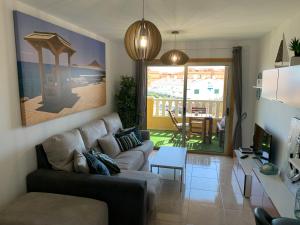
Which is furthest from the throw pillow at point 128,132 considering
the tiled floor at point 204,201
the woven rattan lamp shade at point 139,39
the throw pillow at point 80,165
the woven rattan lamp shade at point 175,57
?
the woven rattan lamp shade at point 139,39

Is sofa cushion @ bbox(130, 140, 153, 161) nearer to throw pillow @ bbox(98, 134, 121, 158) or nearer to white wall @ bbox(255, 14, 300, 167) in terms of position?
throw pillow @ bbox(98, 134, 121, 158)

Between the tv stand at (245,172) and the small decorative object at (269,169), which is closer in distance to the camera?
the small decorative object at (269,169)

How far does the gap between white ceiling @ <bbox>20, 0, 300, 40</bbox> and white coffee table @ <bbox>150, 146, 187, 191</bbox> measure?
82.2 inches

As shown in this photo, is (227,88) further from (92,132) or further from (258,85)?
(92,132)

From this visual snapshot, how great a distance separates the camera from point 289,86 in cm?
187

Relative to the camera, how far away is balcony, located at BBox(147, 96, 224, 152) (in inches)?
Result: 216

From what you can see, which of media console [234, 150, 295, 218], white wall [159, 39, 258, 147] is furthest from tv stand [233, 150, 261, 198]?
white wall [159, 39, 258, 147]

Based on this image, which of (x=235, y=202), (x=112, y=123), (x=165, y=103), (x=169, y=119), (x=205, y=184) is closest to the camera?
(x=235, y=202)

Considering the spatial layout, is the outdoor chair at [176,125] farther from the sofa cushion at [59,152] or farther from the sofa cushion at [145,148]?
the sofa cushion at [59,152]

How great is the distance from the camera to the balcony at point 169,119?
549cm

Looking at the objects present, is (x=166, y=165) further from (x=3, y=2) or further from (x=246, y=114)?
(x=3, y=2)

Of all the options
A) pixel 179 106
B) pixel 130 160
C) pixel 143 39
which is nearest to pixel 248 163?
pixel 130 160

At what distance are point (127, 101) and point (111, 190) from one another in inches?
109

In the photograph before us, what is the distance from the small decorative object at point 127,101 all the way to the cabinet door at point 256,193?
281cm
